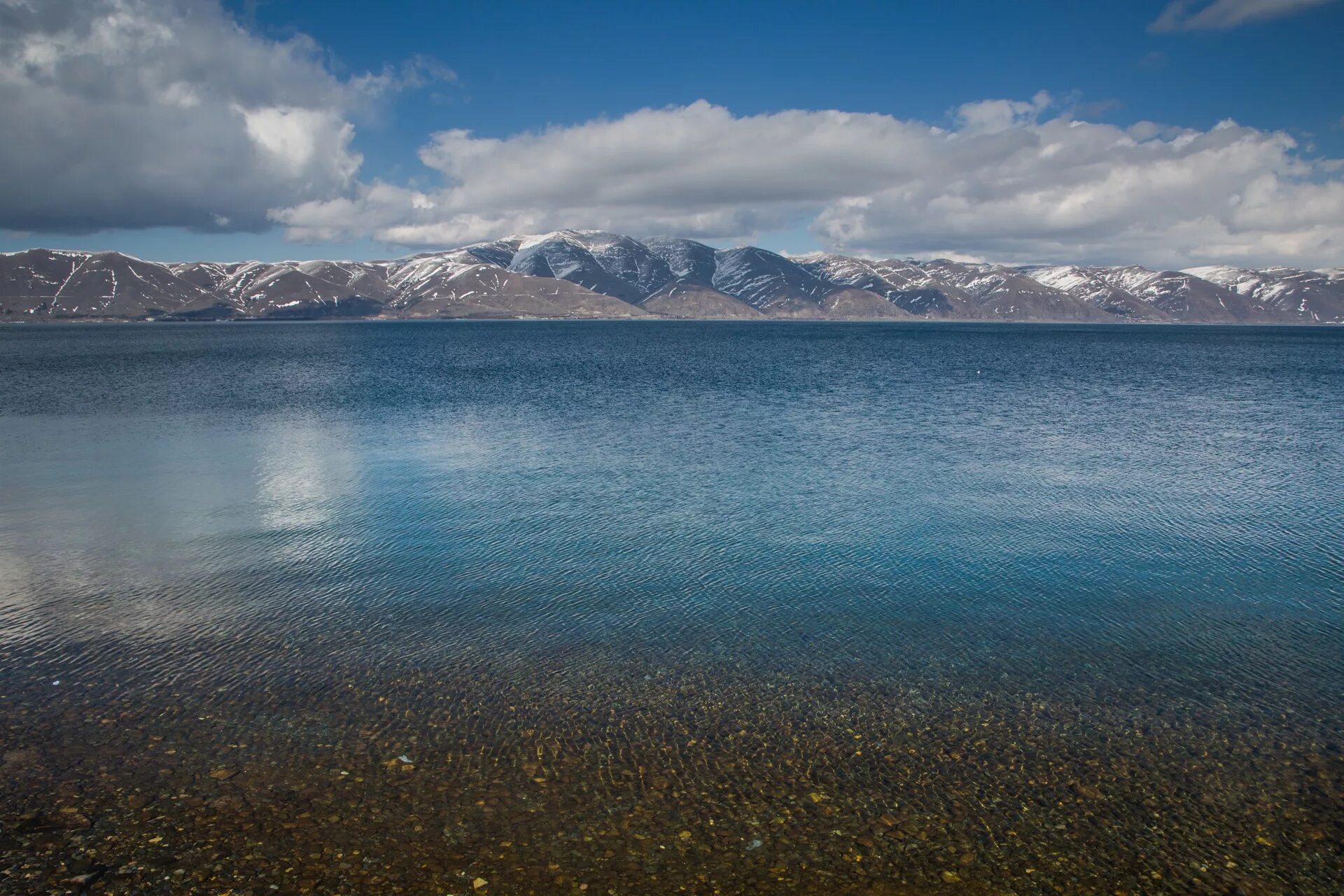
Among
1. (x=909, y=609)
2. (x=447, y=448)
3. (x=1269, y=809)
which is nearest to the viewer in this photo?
(x=1269, y=809)

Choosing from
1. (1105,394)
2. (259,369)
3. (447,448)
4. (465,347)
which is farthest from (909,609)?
(465,347)

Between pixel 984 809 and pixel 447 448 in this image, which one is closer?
pixel 984 809

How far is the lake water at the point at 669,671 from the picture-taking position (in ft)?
41.8

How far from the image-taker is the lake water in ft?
41.8

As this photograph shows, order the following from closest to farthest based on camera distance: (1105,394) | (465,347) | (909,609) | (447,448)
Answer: (909,609), (447,448), (1105,394), (465,347)

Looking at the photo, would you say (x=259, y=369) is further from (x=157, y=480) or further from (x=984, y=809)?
(x=984, y=809)

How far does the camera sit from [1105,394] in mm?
83562

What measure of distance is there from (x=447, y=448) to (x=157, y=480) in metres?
15.3

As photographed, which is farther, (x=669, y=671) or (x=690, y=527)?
(x=690, y=527)

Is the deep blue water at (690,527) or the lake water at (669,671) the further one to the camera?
the deep blue water at (690,527)

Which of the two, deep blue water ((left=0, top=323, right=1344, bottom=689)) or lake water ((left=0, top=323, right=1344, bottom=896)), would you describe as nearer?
lake water ((left=0, top=323, right=1344, bottom=896))

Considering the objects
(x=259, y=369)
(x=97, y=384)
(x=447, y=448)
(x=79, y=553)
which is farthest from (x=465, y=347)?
(x=79, y=553)

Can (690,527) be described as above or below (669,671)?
above

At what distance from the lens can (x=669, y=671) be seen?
1917 cm
